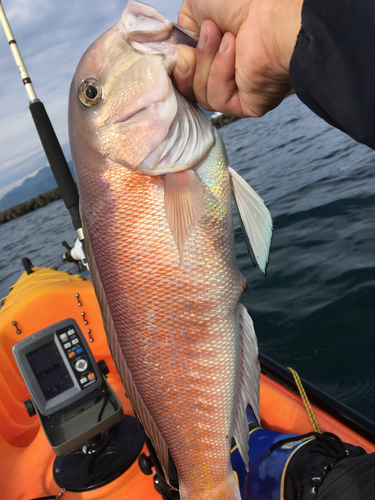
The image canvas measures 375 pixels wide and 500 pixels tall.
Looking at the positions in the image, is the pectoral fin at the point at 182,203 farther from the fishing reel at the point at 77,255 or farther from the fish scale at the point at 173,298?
the fishing reel at the point at 77,255

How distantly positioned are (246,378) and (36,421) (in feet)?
8.52

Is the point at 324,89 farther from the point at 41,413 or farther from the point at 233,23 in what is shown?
the point at 41,413

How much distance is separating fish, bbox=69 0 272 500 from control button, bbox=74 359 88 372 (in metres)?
0.98

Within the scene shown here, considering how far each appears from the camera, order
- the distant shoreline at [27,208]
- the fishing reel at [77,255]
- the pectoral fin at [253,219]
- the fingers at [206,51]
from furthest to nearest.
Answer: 1. the distant shoreline at [27,208]
2. the fishing reel at [77,255]
3. the pectoral fin at [253,219]
4. the fingers at [206,51]

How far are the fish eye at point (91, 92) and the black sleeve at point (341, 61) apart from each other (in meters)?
0.69

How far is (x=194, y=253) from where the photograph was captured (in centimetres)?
119

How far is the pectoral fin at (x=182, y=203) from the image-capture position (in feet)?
3.76

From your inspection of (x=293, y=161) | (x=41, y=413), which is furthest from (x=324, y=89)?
(x=293, y=161)

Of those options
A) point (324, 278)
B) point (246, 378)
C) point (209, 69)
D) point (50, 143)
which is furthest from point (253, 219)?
point (324, 278)

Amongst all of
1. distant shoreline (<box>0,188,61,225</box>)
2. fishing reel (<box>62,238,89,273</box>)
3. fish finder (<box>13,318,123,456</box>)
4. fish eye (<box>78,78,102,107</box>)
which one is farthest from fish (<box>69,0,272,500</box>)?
distant shoreline (<box>0,188,61,225</box>)

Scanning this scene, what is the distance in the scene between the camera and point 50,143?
270cm

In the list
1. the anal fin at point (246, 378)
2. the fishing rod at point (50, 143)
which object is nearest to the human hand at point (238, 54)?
the anal fin at point (246, 378)

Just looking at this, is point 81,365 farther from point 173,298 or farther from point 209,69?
point 209,69

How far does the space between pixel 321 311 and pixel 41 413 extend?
2888mm
